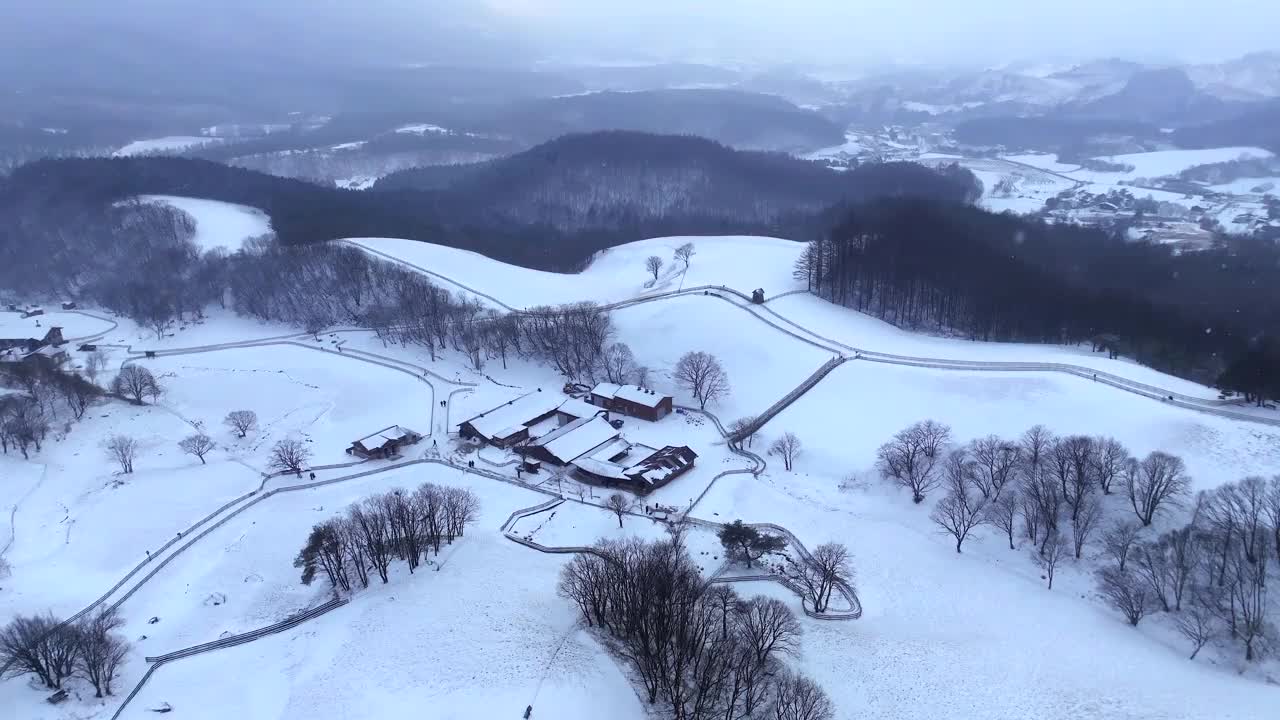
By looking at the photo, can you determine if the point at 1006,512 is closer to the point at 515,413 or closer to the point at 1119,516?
the point at 1119,516

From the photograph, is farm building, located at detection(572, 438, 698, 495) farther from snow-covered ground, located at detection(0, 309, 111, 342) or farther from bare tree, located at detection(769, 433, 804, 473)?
snow-covered ground, located at detection(0, 309, 111, 342)

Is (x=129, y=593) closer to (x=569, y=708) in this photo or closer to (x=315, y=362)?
(x=569, y=708)

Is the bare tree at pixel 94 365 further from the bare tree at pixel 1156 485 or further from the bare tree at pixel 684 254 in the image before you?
the bare tree at pixel 1156 485

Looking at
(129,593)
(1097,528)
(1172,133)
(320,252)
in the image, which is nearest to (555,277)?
(320,252)

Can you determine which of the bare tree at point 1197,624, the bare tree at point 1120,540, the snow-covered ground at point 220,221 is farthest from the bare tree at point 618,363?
the snow-covered ground at point 220,221

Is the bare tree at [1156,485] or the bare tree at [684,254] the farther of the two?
the bare tree at [684,254]
